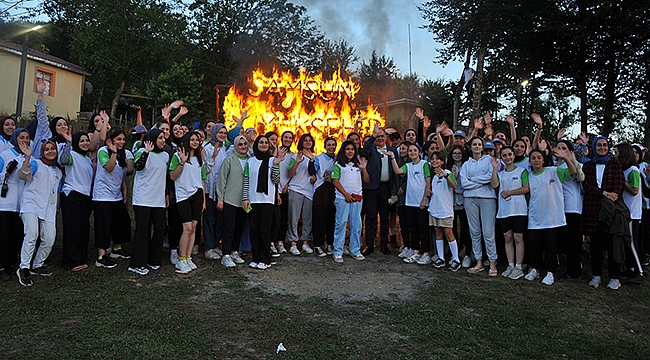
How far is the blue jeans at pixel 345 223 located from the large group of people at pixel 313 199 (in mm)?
24

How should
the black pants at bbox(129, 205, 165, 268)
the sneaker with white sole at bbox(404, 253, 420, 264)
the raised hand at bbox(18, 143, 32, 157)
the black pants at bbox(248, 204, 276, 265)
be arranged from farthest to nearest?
the sneaker with white sole at bbox(404, 253, 420, 264)
the black pants at bbox(248, 204, 276, 265)
the black pants at bbox(129, 205, 165, 268)
the raised hand at bbox(18, 143, 32, 157)

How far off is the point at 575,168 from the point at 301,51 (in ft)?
97.8

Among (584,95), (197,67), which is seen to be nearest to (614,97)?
(584,95)

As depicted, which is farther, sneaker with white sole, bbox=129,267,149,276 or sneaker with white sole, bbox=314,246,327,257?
sneaker with white sole, bbox=314,246,327,257

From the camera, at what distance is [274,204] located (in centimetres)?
725

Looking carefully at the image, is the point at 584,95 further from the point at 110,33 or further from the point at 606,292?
the point at 110,33

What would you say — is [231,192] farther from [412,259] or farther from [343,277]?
[412,259]

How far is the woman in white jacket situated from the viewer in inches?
284

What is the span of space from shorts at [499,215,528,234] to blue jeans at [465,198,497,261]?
19 cm

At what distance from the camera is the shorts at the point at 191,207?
21.8ft

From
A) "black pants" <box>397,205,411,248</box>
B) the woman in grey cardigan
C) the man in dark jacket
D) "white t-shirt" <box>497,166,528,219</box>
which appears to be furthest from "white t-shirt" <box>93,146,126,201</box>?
"white t-shirt" <box>497,166,528,219</box>

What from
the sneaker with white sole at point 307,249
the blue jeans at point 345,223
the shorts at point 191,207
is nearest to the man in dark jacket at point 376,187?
the blue jeans at point 345,223

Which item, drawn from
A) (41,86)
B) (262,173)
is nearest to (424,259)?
(262,173)

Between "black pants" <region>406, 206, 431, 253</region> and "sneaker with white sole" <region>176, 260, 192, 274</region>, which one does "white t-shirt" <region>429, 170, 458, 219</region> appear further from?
"sneaker with white sole" <region>176, 260, 192, 274</region>
